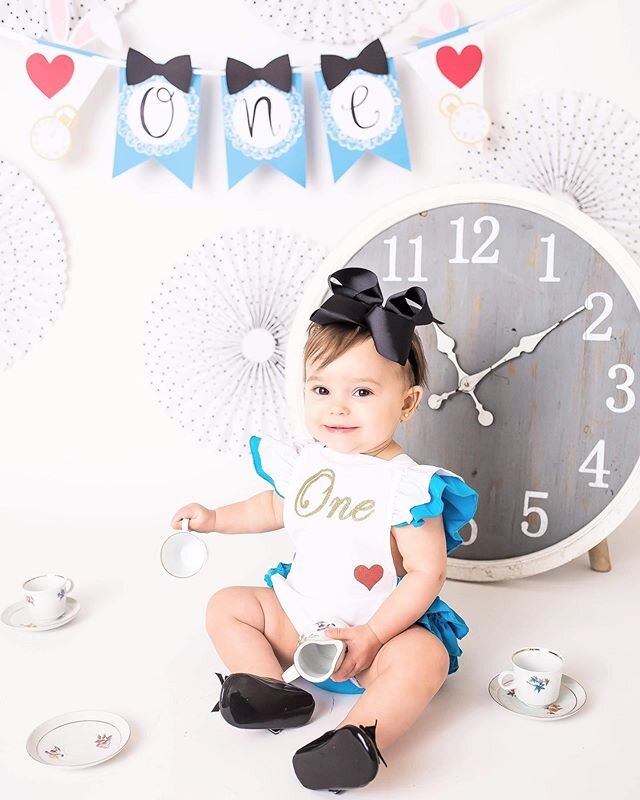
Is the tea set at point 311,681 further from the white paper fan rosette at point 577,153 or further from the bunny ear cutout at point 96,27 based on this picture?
the bunny ear cutout at point 96,27

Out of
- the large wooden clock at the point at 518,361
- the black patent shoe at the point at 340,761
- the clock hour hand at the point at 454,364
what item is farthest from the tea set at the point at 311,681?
the clock hour hand at the point at 454,364

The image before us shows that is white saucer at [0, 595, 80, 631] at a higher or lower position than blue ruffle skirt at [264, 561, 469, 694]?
lower

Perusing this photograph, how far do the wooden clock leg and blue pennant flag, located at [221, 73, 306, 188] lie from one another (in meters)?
0.86

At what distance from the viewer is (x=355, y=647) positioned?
1114mm

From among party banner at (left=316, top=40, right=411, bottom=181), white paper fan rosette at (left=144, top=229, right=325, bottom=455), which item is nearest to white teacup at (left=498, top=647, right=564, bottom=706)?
white paper fan rosette at (left=144, top=229, right=325, bottom=455)

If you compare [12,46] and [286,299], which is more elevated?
[12,46]

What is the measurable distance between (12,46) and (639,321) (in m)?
1.26

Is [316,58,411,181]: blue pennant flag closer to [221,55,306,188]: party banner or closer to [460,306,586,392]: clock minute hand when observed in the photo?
[221,55,306,188]: party banner

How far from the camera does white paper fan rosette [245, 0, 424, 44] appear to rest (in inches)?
64.8

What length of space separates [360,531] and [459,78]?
2.88 feet

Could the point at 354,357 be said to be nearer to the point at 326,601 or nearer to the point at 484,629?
the point at 326,601

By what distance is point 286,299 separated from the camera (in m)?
1.79

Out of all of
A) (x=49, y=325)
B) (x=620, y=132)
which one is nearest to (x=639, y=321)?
(x=620, y=132)

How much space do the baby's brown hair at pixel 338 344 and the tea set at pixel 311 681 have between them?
314 millimetres
